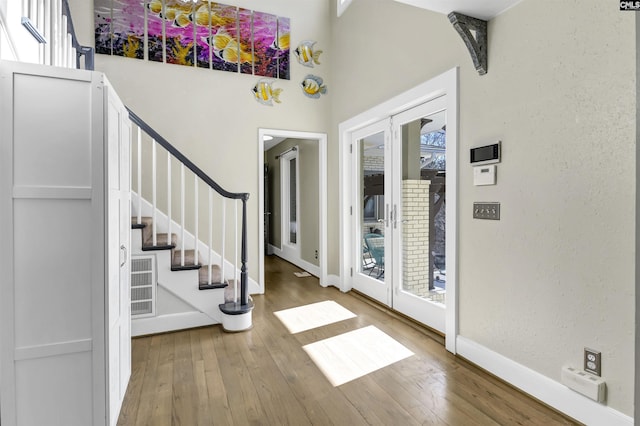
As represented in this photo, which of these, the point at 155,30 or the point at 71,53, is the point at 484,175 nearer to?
the point at 71,53

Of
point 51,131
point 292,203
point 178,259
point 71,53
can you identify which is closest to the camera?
point 51,131

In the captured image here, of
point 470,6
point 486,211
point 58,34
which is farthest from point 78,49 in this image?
point 486,211

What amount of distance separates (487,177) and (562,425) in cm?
151

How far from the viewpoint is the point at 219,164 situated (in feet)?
13.8

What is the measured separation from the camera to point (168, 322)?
309cm

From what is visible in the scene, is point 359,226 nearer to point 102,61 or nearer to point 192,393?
point 192,393

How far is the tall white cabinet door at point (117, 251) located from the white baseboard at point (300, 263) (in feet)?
11.4

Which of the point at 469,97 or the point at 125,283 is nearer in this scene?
the point at 125,283

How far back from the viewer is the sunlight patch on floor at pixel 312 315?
3231mm

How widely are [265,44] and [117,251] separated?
3.61 metres

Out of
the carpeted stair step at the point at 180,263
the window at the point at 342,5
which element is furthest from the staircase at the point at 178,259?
the window at the point at 342,5

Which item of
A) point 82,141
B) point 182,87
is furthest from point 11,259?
point 182,87

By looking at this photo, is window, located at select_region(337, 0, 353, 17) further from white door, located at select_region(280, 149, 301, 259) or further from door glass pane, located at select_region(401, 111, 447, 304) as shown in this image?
white door, located at select_region(280, 149, 301, 259)

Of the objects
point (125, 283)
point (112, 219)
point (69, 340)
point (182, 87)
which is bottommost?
point (69, 340)
